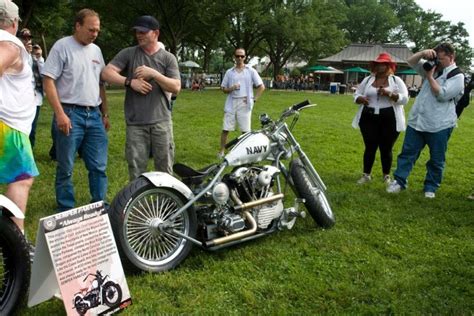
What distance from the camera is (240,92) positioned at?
7.76 meters

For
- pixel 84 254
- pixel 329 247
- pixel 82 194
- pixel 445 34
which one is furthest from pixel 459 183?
pixel 445 34

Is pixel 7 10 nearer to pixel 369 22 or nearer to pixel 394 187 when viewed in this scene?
pixel 394 187

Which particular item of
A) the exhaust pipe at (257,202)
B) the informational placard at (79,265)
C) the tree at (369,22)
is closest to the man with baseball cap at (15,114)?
the informational placard at (79,265)

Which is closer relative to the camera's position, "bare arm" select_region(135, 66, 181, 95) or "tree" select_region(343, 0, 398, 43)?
"bare arm" select_region(135, 66, 181, 95)

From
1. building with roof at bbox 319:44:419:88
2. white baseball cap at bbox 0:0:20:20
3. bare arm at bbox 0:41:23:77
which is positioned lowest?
bare arm at bbox 0:41:23:77

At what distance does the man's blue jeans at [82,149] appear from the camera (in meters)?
4.26

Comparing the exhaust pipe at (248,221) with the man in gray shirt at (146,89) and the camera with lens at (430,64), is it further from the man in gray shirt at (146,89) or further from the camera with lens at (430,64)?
the camera with lens at (430,64)

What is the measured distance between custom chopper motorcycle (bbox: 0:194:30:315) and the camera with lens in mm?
4922

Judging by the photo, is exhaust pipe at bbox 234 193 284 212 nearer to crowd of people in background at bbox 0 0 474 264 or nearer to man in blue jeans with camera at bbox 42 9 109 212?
crowd of people in background at bbox 0 0 474 264

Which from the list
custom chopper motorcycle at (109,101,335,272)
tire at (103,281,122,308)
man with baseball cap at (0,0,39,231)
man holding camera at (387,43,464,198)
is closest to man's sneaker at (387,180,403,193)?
man holding camera at (387,43,464,198)

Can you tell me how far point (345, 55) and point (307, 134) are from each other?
159 ft

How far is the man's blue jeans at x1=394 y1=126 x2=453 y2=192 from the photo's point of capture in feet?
19.4

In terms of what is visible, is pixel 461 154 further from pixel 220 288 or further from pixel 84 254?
pixel 84 254

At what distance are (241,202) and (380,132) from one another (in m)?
3.26
